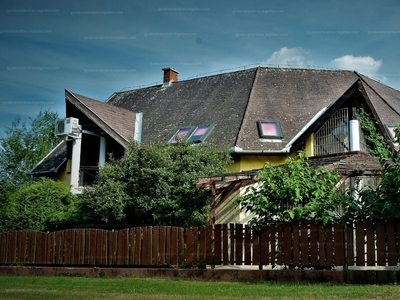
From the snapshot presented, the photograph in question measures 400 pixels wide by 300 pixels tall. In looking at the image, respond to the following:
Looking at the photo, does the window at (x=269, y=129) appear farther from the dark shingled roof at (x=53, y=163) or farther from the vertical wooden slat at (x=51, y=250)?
the dark shingled roof at (x=53, y=163)

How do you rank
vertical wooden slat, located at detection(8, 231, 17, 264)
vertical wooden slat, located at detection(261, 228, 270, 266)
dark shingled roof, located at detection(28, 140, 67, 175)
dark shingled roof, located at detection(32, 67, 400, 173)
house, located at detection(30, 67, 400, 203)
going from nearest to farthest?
vertical wooden slat, located at detection(261, 228, 270, 266), vertical wooden slat, located at detection(8, 231, 17, 264), house, located at detection(30, 67, 400, 203), dark shingled roof, located at detection(32, 67, 400, 173), dark shingled roof, located at detection(28, 140, 67, 175)

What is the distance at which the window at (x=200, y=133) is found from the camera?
71.4ft

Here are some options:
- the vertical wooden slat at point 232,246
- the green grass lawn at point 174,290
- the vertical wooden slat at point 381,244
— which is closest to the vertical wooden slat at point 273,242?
the vertical wooden slat at point 232,246

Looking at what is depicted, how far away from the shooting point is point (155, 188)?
17297 mm

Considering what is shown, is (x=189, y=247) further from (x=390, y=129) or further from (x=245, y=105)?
(x=390, y=129)

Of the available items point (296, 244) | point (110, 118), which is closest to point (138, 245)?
point (296, 244)

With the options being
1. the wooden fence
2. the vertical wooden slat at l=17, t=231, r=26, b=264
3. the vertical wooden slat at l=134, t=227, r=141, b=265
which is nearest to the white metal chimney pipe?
the wooden fence

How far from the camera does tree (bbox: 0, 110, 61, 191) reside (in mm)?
23128

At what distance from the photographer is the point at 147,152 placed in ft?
58.4

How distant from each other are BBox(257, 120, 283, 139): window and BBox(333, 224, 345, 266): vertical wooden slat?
940 cm

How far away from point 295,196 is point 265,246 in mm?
1568

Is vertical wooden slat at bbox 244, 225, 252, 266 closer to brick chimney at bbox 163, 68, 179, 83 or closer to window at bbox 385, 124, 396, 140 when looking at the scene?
window at bbox 385, 124, 396, 140

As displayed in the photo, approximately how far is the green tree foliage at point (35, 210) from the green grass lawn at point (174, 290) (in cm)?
675

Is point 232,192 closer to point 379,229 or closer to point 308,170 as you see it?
point 308,170
